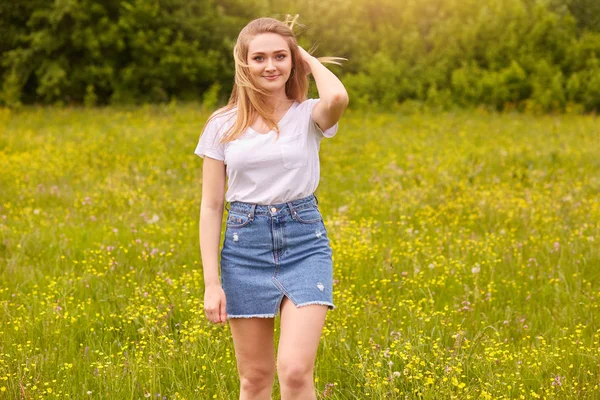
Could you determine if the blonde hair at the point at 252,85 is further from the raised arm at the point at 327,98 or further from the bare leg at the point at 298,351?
the bare leg at the point at 298,351

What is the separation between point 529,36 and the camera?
28.4 m

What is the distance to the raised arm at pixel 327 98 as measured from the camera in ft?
11.0

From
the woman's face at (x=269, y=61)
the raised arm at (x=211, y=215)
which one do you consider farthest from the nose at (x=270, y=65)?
the raised arm at (x=211, y=215)

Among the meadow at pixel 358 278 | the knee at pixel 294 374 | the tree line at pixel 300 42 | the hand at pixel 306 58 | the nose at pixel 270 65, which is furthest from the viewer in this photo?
the tree line at pixel 300 42

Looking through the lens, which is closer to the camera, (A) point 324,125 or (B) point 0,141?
(A) point 324,125

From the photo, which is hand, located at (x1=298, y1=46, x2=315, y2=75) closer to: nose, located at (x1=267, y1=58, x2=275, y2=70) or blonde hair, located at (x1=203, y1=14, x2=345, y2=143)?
blonde hair, located at (x1=203, y1=14, x2=345, y2=143)

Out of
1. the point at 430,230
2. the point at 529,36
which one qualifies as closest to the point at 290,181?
the point at 430,230

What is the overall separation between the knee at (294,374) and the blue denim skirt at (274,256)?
297 millimetres

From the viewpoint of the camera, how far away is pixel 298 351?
312cm

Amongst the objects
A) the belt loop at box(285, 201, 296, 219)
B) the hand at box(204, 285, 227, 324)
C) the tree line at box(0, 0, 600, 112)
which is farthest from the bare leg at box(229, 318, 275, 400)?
the tree line at box(0, 0, 600, 112)

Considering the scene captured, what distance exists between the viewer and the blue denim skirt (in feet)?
10.8

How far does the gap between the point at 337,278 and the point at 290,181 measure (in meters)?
2.77

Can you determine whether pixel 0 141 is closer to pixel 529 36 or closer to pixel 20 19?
pixel 20 19

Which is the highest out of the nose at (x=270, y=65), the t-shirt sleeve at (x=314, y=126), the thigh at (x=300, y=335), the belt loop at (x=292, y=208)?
the nose at (x=270, y=65)
